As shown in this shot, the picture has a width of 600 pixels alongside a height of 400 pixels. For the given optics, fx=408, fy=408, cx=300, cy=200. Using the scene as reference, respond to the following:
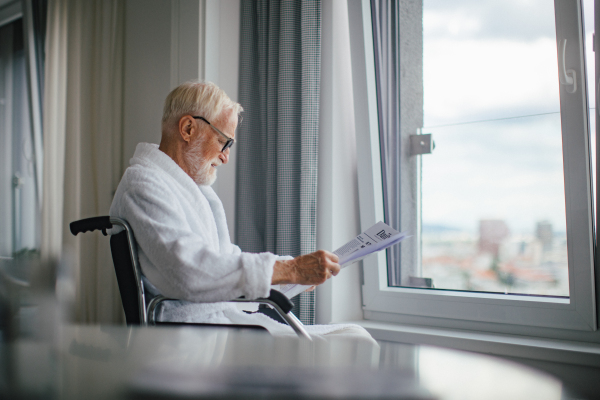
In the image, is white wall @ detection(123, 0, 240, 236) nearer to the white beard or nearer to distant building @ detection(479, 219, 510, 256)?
the white beard

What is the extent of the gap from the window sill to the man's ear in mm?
1069

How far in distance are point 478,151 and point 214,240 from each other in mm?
1143

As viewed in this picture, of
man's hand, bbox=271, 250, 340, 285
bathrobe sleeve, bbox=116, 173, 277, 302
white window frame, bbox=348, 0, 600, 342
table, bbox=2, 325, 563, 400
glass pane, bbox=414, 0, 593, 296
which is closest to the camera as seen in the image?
table, bbox=2, 325, 563, 400

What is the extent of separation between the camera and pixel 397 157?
1.89m

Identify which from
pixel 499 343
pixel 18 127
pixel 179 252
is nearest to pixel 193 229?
pixel 179 252

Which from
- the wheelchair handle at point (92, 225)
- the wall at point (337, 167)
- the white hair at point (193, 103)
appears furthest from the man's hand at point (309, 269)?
the wall at point (337, 167)

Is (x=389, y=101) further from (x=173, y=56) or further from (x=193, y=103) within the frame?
(x=173, y=56)

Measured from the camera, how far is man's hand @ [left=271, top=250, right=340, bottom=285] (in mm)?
1083

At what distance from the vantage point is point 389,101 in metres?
1.91

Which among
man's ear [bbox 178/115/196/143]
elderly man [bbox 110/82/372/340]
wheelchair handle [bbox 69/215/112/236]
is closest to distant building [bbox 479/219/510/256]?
elderly man [bbox 110/82/372/340]

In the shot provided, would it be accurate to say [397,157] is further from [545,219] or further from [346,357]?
[346,357]

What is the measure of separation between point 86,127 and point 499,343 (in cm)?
215

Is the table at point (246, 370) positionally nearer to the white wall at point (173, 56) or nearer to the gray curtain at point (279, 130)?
the gray curtain at point (279, 130)

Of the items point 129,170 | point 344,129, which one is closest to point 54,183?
point 129,170
